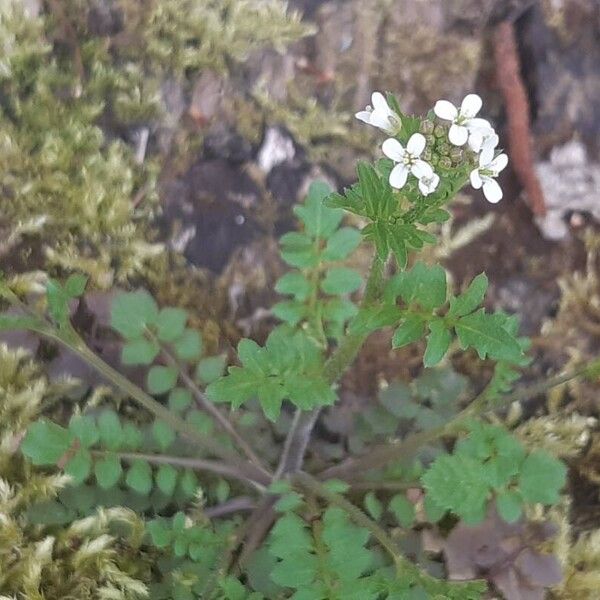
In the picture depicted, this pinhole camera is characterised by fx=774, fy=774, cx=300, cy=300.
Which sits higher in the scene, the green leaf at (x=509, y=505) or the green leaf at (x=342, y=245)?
the green leaf at (x=342, y=245)

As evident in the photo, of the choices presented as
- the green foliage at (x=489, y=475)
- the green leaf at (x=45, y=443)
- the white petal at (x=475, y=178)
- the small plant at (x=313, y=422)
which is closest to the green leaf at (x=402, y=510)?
the small plant at (x=313, y=422)

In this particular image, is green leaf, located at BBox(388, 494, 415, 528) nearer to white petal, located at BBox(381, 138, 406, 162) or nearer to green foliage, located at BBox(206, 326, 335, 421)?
green foliage, located at BBox(206, 326, 335, 421)

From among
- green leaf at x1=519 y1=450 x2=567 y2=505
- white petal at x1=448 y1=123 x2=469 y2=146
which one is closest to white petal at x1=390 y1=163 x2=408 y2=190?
white petal at x1=448 y1=123 x2=469 y2=146

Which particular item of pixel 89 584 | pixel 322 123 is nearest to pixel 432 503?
pixel 89 584

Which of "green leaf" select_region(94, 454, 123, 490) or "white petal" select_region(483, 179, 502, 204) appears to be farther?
"green leaf" select_region(94, 454, 123, 490)

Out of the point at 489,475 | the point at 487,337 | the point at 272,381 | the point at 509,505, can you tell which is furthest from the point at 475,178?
the point at 509,505

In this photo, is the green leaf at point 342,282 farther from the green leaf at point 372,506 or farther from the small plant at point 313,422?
the green leaf at point 372,506
